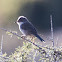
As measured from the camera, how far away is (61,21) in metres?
14.3

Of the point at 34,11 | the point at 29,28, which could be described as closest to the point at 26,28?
the point at 29,28

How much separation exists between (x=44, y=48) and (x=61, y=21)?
11.0m

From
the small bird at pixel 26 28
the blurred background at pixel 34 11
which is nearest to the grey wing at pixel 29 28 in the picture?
the small bird at pixel 26 28

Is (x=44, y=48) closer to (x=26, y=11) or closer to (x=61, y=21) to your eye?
(x=61, y=21)

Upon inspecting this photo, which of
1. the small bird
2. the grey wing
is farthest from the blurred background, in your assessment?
the grey wing

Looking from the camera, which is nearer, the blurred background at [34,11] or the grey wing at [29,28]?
the grey wing at [29,28]

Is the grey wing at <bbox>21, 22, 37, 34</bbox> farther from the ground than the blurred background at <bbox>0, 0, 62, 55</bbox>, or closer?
closer

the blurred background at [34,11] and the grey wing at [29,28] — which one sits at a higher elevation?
the blurred background at [34,11]

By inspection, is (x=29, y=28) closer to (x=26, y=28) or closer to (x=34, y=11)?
(x=26, y=28)

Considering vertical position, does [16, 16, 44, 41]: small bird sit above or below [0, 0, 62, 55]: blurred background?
below

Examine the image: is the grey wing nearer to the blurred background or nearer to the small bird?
the small bird

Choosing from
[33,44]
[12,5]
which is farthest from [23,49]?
[12,5]

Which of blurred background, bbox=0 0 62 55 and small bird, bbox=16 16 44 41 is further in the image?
blurred background, bbox=0 0 62 55

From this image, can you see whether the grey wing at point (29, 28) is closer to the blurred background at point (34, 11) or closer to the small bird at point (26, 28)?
the small bird at point (26, 28)
